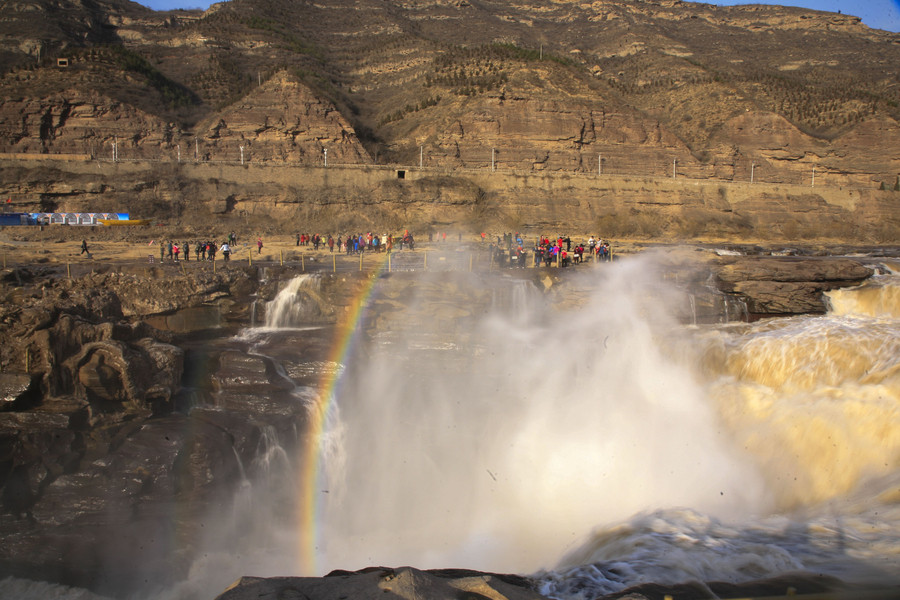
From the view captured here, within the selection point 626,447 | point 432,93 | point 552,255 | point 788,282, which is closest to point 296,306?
point 552,255

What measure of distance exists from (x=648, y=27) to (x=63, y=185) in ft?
295

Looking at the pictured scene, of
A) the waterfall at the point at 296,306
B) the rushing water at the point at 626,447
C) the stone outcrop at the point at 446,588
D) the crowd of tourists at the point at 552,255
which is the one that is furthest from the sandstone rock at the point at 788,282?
the stone outcrop at the point at 446,588

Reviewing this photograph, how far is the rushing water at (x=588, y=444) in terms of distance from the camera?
27.3 feet

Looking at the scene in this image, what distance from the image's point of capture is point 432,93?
54750mm

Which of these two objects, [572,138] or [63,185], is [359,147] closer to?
[572,138]

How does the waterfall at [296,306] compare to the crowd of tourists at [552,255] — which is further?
the crowd of tourists at [552,255]

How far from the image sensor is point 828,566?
676 centimetres

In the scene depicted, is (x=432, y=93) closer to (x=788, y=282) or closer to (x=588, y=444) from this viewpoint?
(x=788, y=282)

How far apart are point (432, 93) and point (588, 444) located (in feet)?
154

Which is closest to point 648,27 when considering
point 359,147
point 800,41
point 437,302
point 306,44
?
point 800,41

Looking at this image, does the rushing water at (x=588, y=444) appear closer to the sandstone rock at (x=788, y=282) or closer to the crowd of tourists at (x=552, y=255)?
the sandstone rock at (x=788, y=282)

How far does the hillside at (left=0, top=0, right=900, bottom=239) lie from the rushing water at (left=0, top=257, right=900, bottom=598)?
27105 mm

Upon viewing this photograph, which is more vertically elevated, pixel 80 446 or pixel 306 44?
pixel 306 44

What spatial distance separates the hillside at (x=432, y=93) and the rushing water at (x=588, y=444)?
2710 centimetres
